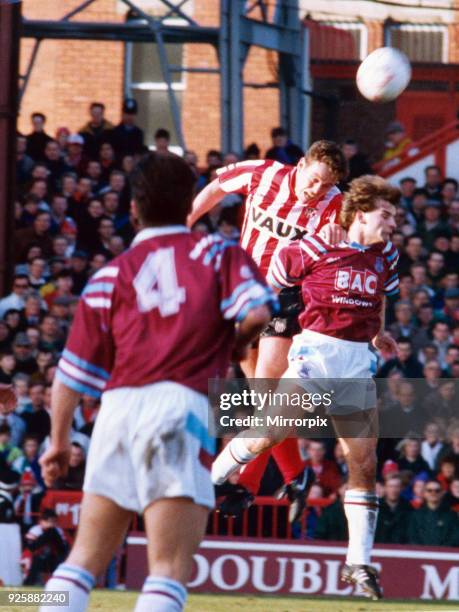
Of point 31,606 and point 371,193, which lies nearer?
point 371,193

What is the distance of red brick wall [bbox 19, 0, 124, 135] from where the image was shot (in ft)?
82.2

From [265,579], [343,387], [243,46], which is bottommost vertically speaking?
[265,579]

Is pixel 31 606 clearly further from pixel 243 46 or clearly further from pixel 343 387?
pixel 243 46

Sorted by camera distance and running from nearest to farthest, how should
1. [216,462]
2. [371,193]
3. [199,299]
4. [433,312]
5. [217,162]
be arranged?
[199,299]
[371,193]
[216,462]
[433,312]
[217,162]

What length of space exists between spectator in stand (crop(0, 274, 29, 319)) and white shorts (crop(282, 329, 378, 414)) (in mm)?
6419

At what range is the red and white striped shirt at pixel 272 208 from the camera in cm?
837

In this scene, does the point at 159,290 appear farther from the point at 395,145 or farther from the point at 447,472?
the point at 395,145

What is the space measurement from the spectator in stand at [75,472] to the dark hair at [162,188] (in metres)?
6.71

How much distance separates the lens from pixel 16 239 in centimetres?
1494

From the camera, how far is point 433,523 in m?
11.7

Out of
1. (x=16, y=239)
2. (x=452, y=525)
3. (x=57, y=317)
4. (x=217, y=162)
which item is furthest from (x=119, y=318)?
(x=217, y=162)

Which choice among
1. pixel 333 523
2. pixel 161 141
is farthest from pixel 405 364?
pixel 161 141

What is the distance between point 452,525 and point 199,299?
6900mm

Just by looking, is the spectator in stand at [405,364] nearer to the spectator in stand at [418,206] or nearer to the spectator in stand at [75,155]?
the spectator in stand at [418,206]
